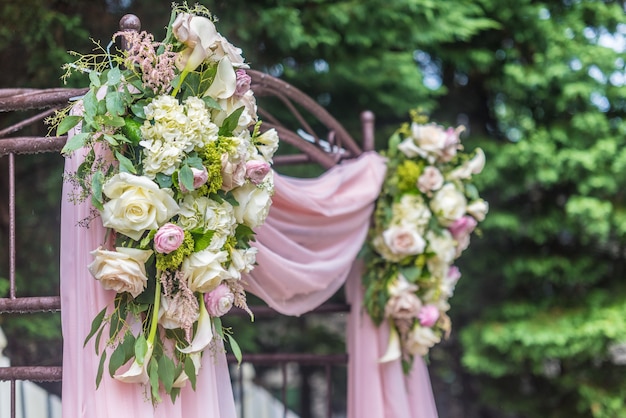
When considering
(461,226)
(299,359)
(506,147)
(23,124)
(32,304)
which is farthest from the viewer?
(506,147)

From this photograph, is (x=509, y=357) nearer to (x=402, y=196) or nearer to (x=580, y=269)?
(x=580, y=269)

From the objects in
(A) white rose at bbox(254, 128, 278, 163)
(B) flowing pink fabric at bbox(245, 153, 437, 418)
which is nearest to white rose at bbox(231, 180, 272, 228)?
(A) white rose at bbox(254, 128, 278, 163)

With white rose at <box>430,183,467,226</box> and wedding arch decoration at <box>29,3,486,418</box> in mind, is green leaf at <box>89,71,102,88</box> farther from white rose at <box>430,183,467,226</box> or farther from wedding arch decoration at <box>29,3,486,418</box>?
white rose at <box>430,183,467,226</box>

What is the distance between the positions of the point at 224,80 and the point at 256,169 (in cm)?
24

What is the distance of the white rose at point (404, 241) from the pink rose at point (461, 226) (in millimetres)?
196

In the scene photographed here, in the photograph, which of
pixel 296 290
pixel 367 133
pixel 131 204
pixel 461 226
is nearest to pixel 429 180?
pixel 461 226

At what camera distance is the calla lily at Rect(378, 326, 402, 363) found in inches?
125

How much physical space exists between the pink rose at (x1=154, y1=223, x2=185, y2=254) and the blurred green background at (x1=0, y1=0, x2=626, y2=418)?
2.29 metres

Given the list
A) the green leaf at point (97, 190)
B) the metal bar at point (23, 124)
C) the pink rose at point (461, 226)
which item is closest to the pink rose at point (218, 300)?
the green leaf at point (97, 190)

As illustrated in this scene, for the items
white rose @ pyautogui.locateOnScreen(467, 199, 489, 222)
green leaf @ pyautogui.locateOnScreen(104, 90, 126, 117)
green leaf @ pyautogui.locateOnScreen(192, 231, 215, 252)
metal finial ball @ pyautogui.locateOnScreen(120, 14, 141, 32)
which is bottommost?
white rose @ pyautogui.locateOnScreen(467, 199, 489, 222)

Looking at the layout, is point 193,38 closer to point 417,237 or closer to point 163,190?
point 163,190

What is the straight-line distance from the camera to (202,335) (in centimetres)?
208

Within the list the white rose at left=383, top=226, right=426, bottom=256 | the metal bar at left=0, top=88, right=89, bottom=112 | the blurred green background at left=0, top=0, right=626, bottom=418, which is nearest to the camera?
the metal bar at left=0, top=88, right=89, bottom=112

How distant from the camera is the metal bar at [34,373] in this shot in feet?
7.29
